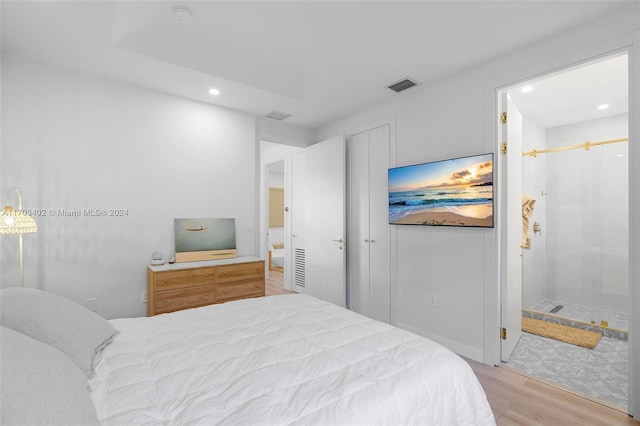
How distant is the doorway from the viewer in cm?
283

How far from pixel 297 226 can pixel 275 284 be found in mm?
1317

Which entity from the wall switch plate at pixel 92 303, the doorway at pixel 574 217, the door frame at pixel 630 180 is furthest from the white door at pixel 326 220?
the wall switch plate at pixel 92 303

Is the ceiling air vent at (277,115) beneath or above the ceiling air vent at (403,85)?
beneath

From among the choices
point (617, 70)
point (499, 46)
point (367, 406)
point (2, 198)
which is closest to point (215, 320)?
point (367, 406)

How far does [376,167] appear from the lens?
3627 mm

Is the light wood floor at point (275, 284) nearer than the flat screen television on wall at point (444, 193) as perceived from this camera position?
No

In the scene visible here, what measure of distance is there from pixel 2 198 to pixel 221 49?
216 centimetres

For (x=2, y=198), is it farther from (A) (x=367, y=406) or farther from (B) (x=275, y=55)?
(A) (x=367, y=406)

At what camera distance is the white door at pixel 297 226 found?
493 cm

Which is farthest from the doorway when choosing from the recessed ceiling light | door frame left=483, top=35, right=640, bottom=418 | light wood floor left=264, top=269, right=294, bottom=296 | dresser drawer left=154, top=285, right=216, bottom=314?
light wood floor left=264, top=269, right=294, bottom=296

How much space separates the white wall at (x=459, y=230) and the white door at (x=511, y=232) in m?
0.10

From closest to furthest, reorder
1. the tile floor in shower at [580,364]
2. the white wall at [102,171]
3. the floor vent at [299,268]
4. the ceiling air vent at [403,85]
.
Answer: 1. the tile floor in shower at [580,364]
2. the white wall at [102,171]
3. the ceiling air vent at [403,85]
4. the floor vent at [299,268]

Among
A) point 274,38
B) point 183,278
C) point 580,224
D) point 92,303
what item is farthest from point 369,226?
point 580,224

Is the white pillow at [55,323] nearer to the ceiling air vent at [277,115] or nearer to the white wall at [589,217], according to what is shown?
the ceiling air vent at [277,115]
